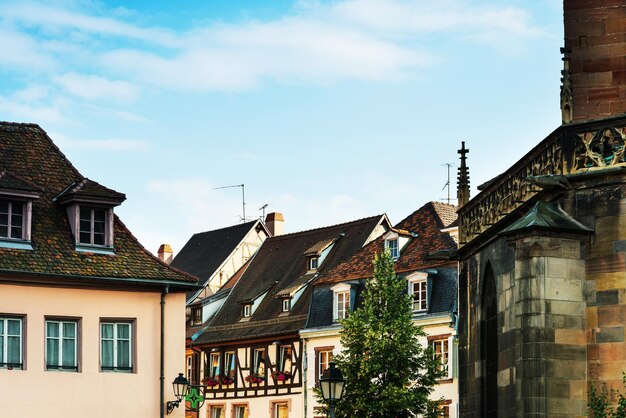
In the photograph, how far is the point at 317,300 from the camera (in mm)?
59906

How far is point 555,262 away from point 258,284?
52.2 m

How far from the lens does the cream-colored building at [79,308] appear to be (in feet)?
106

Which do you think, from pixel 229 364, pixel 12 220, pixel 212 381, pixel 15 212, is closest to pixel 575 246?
pixel 12 220

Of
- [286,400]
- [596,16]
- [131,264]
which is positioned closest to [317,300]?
[286,400]

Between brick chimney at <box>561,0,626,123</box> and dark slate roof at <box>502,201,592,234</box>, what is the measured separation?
1.00m

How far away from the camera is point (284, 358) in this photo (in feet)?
202

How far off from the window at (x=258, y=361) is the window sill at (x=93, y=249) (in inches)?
1128

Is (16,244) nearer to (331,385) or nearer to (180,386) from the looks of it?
(180,386)

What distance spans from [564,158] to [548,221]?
0.79 m

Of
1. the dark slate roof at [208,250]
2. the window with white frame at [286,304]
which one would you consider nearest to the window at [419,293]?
the window with white frame at [286,304]

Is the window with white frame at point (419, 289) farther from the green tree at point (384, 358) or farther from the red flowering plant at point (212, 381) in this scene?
the red flowering plant at point (212, 381)

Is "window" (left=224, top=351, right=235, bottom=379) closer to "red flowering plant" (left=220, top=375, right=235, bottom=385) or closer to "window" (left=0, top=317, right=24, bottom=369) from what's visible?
"red flowering plant" (left=220, top=375, right=235, bottom=385)

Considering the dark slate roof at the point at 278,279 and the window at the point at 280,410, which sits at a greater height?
the dark slate roof at the point at 278,279

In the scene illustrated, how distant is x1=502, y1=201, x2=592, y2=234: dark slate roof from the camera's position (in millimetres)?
15523
